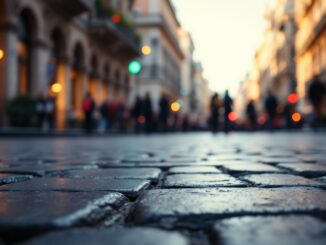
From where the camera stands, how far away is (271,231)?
1026mm

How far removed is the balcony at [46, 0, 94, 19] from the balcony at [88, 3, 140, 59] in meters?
2.81

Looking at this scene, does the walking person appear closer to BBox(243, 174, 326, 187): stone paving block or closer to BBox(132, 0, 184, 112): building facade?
BBox(243, 174, 326, 187): stone paving block

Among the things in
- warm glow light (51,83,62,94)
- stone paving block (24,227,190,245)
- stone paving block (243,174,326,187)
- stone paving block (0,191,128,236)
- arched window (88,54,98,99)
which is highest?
arched window (88,54,98,99)

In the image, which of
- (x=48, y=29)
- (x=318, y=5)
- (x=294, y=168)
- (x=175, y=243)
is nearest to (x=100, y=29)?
(x=48, y=29)

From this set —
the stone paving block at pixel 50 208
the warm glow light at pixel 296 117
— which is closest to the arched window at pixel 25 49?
the stone paving block at pixel 50 208

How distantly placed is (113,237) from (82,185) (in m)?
1.01

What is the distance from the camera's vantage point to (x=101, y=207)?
138 cm

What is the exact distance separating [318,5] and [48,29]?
72.4 feet

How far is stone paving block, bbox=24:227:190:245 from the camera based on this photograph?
0.95 m

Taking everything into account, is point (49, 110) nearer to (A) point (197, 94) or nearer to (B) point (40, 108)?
(B) point (40, 108)

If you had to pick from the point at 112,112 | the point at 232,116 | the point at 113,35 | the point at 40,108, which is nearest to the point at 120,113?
the point at 112,112

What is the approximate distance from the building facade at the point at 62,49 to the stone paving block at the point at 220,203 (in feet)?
32.9

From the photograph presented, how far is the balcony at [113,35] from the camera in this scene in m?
21.8

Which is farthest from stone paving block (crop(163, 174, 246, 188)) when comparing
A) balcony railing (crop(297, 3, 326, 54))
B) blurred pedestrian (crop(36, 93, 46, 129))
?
balcony railing (crop(297, 3, 326, 54))
